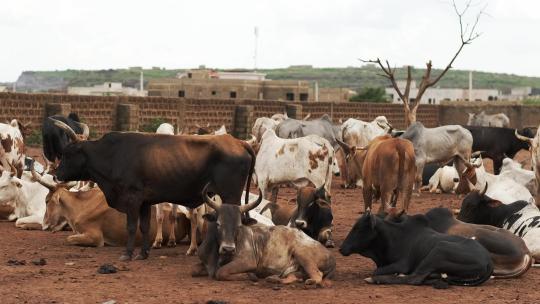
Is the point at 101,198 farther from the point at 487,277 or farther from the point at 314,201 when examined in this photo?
the point at 487,277

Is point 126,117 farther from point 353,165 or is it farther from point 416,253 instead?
point 416,253

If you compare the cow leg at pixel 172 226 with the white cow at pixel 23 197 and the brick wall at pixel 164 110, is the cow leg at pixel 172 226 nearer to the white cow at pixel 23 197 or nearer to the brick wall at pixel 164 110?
the white cow at pixel 23 197

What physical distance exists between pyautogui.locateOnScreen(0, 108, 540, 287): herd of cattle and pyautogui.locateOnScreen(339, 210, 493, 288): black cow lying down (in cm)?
1

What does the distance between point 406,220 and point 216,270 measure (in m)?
2.04

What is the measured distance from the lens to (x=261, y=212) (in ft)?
45.6

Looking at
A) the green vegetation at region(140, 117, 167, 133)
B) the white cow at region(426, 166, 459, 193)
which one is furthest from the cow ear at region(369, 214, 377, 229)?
the green vegetation at region(140, 117, 167, 133)

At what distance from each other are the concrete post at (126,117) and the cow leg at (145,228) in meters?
18.2

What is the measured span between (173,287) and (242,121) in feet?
80.9

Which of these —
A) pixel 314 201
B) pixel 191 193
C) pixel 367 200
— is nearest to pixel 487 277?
pixel 314 201

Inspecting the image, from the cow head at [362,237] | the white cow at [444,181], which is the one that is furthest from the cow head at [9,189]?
the white cow at [444,181]

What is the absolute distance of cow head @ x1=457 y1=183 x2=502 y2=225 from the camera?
13.0m

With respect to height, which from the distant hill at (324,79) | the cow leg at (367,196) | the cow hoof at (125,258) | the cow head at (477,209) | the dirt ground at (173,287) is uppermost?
the cow head at (477,209)

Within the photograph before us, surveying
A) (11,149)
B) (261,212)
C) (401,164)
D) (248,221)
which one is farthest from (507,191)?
(11,149)

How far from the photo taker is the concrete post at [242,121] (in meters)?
34.9
